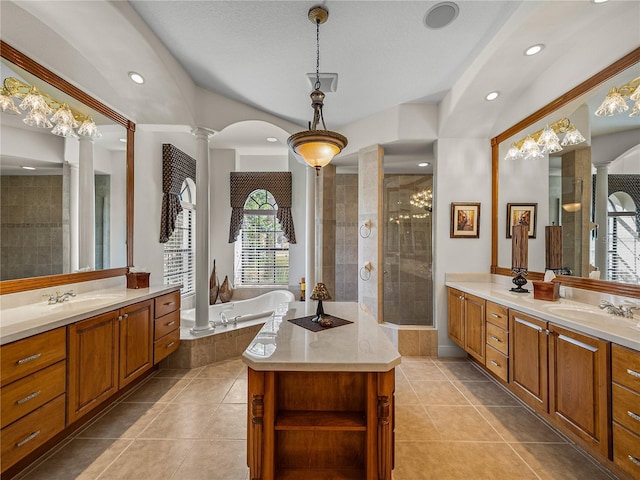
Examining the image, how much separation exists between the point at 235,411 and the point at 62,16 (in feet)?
10.4

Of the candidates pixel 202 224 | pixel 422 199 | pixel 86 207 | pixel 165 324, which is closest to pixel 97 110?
pixel 86 207

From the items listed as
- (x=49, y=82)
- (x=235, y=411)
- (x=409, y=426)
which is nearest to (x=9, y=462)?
(x=235, y=411)

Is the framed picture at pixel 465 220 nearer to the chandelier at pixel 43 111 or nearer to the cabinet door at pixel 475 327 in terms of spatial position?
the cabinet door at pixel 475 327

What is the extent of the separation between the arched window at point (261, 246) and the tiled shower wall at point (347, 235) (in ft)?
3.33

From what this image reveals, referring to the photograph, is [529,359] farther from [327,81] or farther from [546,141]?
[327,81]

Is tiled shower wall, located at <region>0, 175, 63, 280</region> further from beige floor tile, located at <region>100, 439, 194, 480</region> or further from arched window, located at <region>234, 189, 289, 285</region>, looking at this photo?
arched window, located at <region>234, 189, 289, 285</region>

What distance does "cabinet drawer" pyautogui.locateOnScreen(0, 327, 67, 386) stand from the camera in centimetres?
142

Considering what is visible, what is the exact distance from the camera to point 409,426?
2.14 meters

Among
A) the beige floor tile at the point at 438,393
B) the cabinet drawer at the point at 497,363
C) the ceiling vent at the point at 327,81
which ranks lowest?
the beige floor tile at the point at 438,393

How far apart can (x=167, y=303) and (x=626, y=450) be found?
346 centimetres

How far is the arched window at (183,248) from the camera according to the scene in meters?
4.34

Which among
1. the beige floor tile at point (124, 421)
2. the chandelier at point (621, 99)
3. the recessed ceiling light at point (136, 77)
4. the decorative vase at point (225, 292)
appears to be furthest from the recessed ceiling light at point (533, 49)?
the decorative vase at point (225, 292)

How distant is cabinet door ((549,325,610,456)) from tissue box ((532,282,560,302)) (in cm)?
55

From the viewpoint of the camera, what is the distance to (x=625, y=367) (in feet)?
4.78
